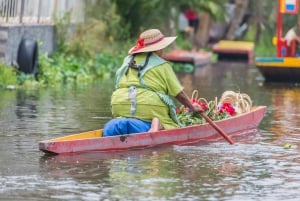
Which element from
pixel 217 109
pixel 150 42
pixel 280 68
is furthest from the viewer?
pixel 280 68

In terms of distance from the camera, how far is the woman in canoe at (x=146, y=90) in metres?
13.2

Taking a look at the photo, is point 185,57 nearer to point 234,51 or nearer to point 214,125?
point 234,51

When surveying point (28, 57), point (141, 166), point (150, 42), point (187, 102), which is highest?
point (150, 42)

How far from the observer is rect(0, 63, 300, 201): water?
32.9ft

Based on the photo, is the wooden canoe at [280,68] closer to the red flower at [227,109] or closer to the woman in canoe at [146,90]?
the red flower at [227,109]

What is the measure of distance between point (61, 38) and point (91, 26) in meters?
1.58

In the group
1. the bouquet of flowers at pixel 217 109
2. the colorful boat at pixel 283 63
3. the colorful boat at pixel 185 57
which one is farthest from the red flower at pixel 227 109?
the colorful boat at pixel 185 57

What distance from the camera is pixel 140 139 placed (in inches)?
508

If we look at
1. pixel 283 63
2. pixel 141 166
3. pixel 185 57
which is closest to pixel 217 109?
pixel 141 166

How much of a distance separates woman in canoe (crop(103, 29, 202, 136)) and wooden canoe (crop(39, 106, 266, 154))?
148 millimetres


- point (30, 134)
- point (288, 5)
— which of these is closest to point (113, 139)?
point (30, 134)

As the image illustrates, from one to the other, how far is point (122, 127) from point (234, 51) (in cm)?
3125

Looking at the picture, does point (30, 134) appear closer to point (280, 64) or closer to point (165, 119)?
point (165, 119)

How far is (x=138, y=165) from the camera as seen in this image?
11734mm
